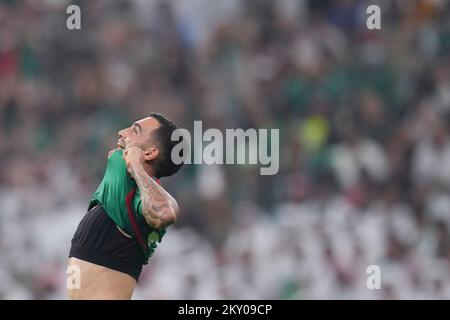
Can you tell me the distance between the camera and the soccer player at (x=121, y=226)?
23.4ft

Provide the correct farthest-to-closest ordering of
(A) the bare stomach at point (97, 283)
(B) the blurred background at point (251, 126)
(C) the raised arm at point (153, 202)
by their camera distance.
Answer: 1. (B) the blurred background at point (251, 126)
2. (A) the bare stomach at point (97, 283)
3. (C) the raised arm at point (153, 202)

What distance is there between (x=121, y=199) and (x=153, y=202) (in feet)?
1.36

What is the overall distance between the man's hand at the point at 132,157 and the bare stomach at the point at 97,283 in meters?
0.62

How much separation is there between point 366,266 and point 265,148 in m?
2.24

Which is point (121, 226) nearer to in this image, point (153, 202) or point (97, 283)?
point (97, 283)

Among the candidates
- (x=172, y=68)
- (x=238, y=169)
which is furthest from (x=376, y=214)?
(x=172, y=68)

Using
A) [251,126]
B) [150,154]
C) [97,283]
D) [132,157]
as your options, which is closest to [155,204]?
[132,157]

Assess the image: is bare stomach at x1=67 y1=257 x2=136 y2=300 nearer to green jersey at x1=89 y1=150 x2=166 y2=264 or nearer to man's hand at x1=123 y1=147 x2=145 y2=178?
green jersey at x1=89 y1=150 x2=166 y2=264

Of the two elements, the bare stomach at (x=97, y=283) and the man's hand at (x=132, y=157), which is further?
the bare stomach at (x=97, y=283)

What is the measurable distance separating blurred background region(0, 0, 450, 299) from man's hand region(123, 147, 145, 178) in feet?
19.0

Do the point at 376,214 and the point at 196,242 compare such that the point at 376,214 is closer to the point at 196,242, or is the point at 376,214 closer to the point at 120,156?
the point at 196,242

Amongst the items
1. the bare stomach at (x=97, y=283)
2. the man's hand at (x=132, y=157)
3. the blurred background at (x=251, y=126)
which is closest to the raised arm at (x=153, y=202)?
the man's hand at (x=132, y=157)

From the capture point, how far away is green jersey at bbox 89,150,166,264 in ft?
23.5

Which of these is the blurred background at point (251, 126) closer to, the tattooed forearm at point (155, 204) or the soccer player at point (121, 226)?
the soccer player at point (121, 226)
